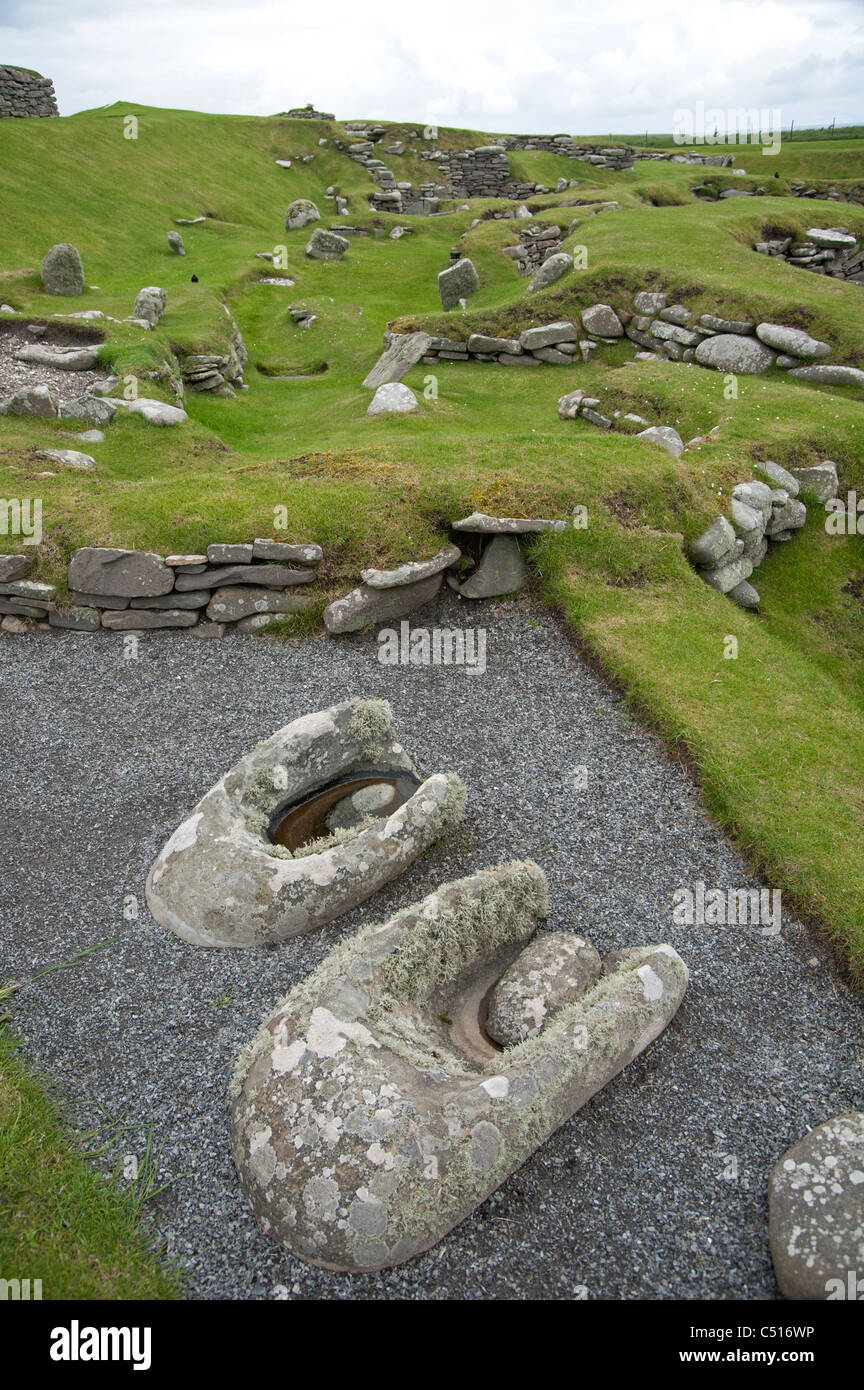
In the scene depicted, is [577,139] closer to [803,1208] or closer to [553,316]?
[553,316]

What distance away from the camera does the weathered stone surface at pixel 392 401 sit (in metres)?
20.4

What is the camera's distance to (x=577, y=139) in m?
58.8

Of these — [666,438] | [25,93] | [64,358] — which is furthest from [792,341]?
[25,93]

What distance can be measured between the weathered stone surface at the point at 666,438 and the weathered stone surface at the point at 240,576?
835 cm

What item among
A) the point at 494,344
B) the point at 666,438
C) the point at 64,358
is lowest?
the point at 666,438

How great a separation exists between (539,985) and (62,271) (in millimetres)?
29697

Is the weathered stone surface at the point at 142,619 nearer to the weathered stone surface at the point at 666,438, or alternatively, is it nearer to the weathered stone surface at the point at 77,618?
the weathered stone surface at the point at 77,618

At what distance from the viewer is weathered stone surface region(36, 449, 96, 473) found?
16766mm

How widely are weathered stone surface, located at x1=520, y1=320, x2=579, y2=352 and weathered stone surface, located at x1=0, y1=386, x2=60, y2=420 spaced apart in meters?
13.3

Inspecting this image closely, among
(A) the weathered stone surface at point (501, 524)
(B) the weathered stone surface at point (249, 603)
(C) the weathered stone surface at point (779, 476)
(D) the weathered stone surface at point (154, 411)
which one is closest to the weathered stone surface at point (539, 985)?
(B) the weathered stone surface at point (249, 603)

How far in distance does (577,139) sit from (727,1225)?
69.6 meters

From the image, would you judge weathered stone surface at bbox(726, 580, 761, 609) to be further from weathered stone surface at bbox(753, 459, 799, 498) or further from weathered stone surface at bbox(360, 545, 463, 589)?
weathered stone surface at bbox(360, 545, 463, 589)

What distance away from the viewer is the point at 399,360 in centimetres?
2319

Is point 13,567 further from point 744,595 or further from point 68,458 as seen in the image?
point 744,595
